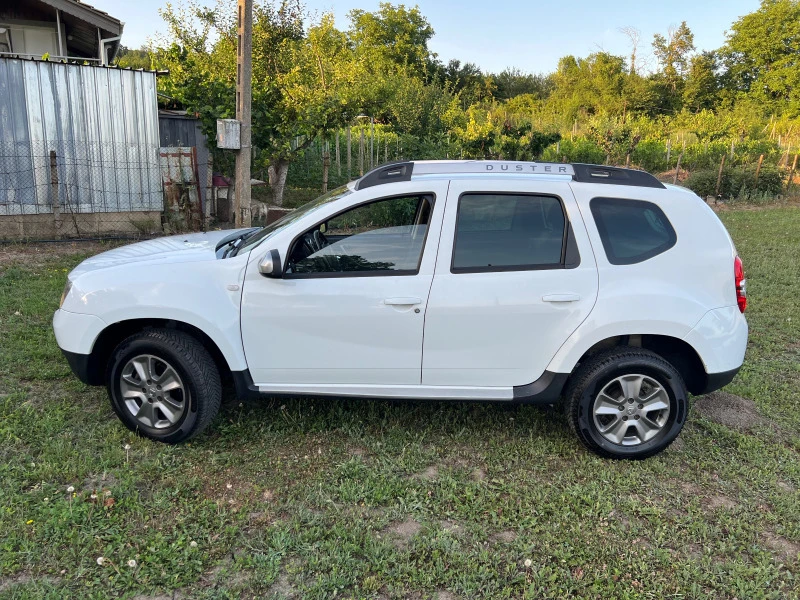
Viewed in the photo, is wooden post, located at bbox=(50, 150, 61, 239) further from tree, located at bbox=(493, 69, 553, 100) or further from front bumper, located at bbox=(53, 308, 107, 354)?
tree, located at bbox=(493, 69, 553, 100)

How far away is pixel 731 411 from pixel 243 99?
20.6 ft

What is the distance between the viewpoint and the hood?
3.77m

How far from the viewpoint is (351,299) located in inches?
139

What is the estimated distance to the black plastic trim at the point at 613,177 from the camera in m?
3.71

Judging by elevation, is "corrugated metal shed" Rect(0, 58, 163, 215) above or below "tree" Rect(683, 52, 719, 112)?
below

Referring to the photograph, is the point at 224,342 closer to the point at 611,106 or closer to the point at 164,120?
the point at 164,120

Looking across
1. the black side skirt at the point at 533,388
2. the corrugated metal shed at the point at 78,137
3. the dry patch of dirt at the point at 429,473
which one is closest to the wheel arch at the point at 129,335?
the black side skirt at the point at 533,388

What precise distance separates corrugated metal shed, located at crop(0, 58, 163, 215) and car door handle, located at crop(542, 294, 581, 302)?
346 inches

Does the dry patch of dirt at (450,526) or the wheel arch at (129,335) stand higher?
the wheel arch at (129,335)

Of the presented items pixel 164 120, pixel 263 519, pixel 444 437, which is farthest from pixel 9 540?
pixel 164 120

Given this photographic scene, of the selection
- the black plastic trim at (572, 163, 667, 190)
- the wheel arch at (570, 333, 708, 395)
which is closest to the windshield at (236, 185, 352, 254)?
the black plastic trim at (572, 163, 667, 190)

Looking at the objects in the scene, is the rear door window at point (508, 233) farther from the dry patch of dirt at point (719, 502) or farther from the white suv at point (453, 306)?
the dry patch of dirt at point (719, 502)

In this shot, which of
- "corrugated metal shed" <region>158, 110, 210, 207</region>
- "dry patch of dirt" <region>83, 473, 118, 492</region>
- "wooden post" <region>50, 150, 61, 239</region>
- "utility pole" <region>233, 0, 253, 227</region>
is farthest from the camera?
"corrugated metal shed" <region>158, 110, 210, 207</region>

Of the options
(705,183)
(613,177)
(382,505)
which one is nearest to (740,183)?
(705,183)
